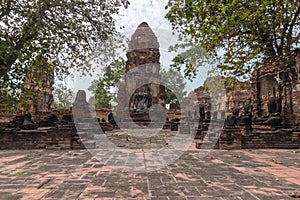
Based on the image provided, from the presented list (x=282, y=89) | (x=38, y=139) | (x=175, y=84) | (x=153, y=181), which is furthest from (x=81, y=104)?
(x=175, y=84)

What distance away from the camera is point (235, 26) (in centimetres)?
836

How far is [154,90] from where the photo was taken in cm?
2695

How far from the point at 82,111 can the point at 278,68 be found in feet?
43.2

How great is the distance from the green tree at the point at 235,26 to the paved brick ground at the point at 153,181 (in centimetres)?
465

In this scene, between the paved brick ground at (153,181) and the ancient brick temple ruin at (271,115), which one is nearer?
the paved brick ground at (153,181)

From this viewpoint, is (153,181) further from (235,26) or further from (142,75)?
(142,75)

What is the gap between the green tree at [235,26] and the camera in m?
7.61

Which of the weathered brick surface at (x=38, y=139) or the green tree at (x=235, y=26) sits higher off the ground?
the green tree at (x=235, y=26)

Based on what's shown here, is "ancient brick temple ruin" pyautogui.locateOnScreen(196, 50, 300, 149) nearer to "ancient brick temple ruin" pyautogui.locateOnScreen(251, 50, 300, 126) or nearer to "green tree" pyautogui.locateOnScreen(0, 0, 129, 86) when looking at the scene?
"ancient brick temple ruin" pyautogui.locateOnScreen(251, 50, 300, 126)

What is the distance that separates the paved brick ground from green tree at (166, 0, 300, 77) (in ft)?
15.3

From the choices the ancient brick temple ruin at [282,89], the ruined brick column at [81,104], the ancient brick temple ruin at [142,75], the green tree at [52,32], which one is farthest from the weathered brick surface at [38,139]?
the ancient brick temple ruin at [142,75]

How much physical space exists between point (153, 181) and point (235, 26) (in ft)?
22.6

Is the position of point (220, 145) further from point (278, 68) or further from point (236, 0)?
point (278, 68)

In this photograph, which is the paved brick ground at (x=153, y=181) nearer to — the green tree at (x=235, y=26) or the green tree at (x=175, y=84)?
the green tree at (x=235, y=26)
